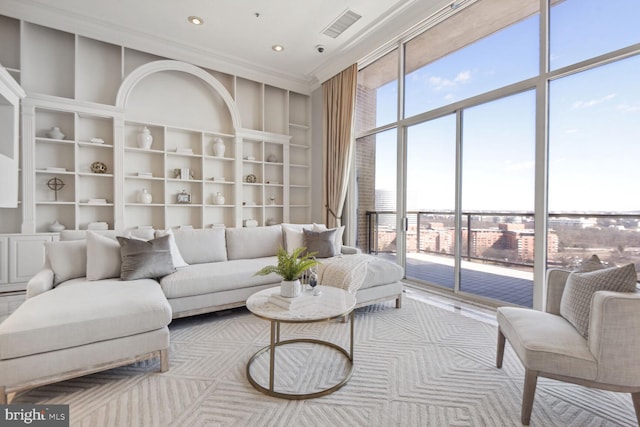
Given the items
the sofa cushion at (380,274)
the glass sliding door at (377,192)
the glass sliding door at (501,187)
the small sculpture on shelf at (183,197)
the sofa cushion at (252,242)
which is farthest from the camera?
the small sculpture on shelf at (183,197)

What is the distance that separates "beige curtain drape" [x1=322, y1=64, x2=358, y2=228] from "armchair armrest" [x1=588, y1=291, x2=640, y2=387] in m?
3.81

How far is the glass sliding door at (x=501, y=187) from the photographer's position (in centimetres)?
313

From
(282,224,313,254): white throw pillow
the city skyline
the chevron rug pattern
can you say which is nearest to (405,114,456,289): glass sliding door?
the city skyline

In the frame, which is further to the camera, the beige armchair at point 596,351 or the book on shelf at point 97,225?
the book on shelf at point 97,225

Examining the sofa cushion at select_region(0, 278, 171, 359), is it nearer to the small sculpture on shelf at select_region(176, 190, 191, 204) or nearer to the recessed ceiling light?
the small sculpture on shelf at select_region(176, 190, 191, 204)

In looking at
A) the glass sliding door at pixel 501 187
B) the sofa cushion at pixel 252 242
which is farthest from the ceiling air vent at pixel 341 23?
the sofa cushion at pixel 252 242

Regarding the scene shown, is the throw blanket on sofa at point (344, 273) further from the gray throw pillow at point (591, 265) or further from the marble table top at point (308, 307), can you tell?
the gray throw pillow at point (591, 265)

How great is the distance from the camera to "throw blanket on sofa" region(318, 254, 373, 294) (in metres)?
2.79

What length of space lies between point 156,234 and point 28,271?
2.09 meters

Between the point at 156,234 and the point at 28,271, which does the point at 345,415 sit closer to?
the point at 156,234

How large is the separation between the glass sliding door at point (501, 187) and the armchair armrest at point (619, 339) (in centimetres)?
193

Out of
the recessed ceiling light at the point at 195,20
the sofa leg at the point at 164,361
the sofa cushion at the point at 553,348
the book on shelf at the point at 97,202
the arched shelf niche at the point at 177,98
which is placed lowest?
the sofa leg at the point at 164,361

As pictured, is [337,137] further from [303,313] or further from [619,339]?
[619,339]

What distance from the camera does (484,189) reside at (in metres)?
3.49
